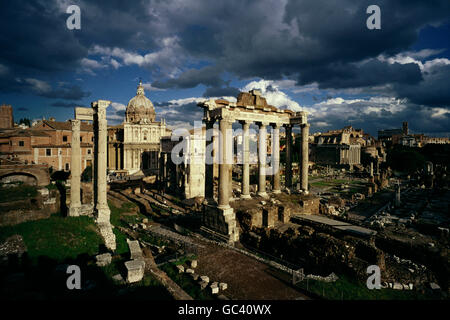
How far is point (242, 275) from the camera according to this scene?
11469 millimetres

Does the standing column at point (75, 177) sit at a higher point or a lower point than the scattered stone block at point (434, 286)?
higher

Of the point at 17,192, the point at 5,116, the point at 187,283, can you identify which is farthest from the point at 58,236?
the point at 5,116

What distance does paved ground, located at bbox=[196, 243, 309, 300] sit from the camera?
32.8 feet

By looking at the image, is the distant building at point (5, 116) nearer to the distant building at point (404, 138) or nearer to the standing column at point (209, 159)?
the standing column at point (209, 159)

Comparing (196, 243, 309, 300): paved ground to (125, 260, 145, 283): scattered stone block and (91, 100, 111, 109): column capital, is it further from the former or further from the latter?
(91, 100, 111, 109): column capital

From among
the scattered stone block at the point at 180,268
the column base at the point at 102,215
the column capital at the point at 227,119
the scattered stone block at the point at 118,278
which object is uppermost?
the column capital at the point at 227,119

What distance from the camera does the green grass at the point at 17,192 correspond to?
735 inches

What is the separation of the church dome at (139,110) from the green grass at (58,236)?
47996mm

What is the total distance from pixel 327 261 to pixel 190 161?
26.7m

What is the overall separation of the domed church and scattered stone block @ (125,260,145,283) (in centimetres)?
4870

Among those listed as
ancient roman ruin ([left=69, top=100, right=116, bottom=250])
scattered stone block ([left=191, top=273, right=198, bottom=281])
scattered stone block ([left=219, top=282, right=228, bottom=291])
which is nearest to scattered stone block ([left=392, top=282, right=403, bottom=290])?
scattered stone block ([left=219, top=282, right=228, bottom=291])

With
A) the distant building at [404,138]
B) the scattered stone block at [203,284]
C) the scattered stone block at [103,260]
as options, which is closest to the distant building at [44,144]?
the scattered stone block at [103,260]

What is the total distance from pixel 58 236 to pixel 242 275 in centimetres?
980
